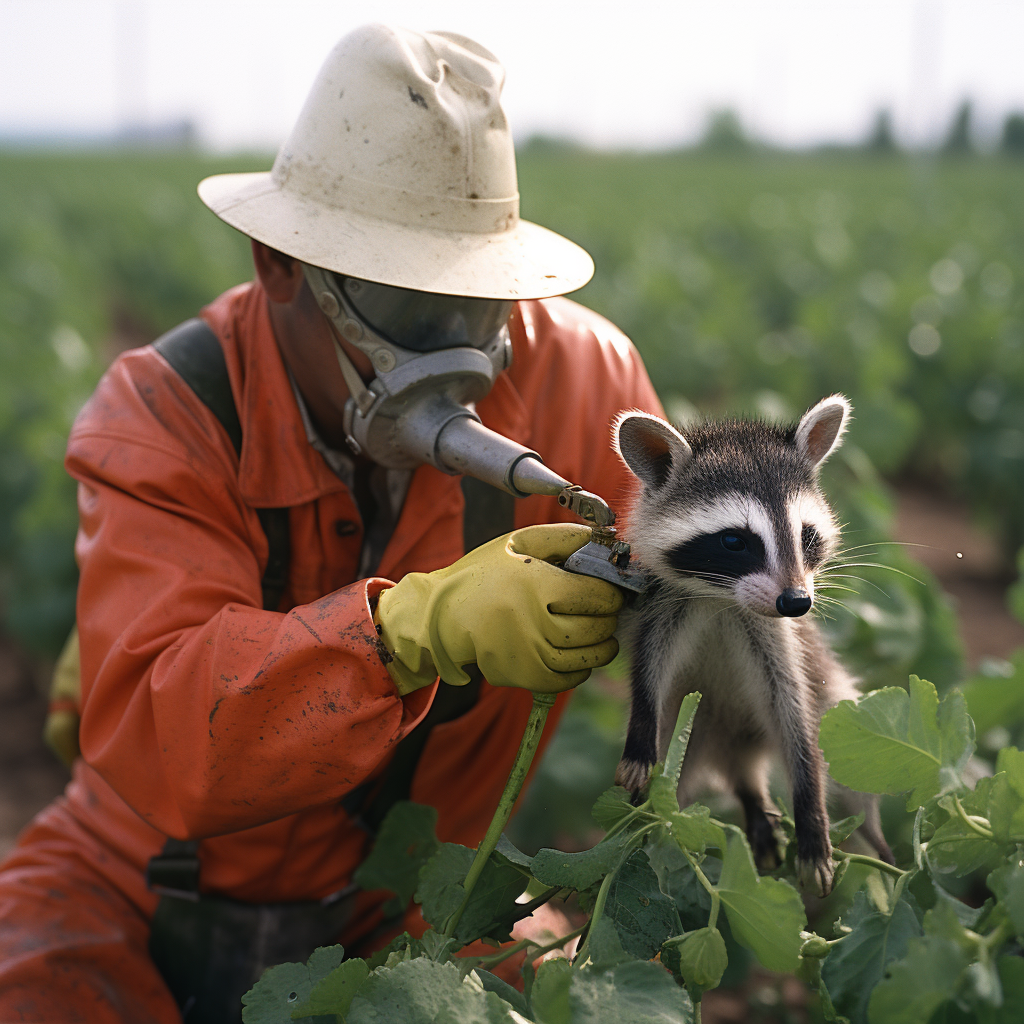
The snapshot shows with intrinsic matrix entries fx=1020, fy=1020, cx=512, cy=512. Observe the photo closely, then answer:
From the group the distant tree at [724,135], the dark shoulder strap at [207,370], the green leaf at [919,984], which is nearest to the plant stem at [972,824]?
the green leaf at [919,984]

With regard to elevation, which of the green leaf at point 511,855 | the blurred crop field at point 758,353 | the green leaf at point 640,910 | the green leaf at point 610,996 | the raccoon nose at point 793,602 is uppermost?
the raccoon nose at point 793,602

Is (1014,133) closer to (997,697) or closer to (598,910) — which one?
(997,697)

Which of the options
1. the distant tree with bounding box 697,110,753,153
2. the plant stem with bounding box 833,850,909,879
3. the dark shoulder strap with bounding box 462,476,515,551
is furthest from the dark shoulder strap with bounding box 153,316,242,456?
the distant tree with bounding box 697,110,753,153

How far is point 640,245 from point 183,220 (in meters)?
11.4

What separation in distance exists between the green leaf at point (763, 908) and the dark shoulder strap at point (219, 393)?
162cm

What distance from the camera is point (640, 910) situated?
67.0 inches

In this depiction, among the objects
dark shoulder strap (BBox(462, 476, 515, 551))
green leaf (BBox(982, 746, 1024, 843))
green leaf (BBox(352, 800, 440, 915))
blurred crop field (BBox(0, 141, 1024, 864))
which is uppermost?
green leaf (BBox(982, 746, 1024, 843))

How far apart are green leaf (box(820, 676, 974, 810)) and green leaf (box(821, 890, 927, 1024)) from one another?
0.20 metres

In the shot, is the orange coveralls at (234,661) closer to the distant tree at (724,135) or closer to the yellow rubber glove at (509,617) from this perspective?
the yellow rubber glove at (509,617)

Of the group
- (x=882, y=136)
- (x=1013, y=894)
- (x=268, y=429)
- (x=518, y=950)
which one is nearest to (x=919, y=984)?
(x=1013, y=894)

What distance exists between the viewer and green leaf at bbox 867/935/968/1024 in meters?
1.38

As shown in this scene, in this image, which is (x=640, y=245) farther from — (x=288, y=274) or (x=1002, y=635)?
(x=288, y=274)

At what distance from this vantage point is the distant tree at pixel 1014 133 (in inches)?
2650

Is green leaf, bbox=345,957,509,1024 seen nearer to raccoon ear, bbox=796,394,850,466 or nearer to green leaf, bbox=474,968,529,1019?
green leaf, bbox=474,968,529,1019
